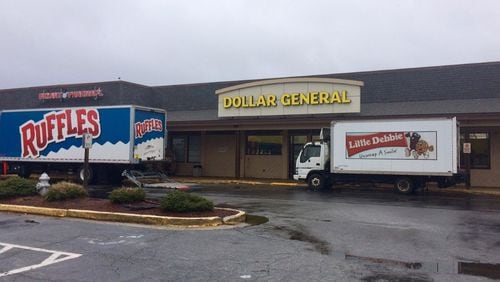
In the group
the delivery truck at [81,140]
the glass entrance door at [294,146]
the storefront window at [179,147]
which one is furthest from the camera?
the storefront window at [179,147]

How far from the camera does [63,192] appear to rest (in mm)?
14023

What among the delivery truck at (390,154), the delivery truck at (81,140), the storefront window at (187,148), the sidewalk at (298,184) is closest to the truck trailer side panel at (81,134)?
the delivery truck at (81,140)

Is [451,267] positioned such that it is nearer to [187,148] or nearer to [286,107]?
[286,107]

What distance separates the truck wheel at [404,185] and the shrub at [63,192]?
13.0 metres

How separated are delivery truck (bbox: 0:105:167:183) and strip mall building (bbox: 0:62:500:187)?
4.80 m

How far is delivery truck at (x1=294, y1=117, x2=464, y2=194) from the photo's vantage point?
19938mm

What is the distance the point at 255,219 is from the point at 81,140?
46.7 feet

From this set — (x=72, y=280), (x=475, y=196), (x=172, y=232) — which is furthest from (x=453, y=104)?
(x=72, y=280)

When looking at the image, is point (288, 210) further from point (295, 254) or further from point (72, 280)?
point (72, 280)

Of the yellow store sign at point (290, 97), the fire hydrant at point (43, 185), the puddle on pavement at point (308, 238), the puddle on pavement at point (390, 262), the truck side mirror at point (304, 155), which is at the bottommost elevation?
the puddle on pavement at point (390, 262)

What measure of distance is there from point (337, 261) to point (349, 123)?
14.5 metres

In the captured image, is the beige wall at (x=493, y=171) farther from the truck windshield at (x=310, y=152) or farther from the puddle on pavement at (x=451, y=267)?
the puddle on pavement at (x=451, y=267)

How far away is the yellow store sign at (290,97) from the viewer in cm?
2597

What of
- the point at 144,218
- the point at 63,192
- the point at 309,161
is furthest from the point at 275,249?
the point at 309,161
